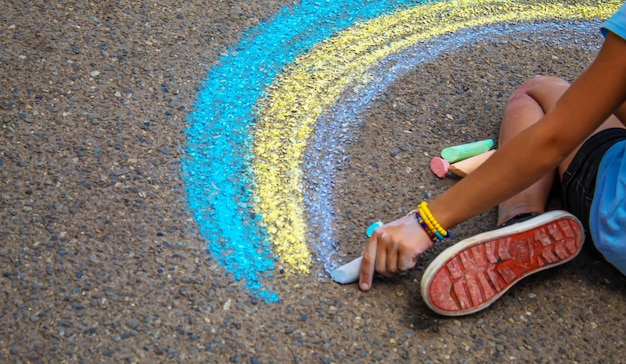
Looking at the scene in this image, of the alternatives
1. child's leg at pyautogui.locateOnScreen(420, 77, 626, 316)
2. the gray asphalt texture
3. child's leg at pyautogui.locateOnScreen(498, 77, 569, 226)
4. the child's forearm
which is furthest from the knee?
the child's forearm

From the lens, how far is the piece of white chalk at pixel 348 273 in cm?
171

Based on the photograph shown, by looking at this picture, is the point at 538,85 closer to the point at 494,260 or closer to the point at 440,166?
the point at 440,166

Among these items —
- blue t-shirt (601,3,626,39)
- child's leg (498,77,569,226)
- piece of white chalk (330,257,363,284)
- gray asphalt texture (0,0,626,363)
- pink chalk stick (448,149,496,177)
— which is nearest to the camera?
blue t-shirt (601,3,626,39)

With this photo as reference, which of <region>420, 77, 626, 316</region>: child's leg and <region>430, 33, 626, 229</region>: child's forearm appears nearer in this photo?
<region>430, 33, 626, 229</region>: child's forearm

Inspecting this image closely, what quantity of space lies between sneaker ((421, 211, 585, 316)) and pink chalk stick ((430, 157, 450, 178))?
0.38 metres

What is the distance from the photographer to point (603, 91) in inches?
54.0

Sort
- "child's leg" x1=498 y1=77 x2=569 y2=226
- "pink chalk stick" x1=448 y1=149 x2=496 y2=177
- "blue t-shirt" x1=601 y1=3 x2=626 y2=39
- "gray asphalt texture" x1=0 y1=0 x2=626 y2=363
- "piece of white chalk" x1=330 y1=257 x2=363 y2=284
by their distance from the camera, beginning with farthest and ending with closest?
"pink chalk stick" x1=448 y1=149 x2=496 y2=177 → "child's leg" x1=498 y1=77 x2=569 y2=226 → "piece of white chalk" x1=330 y1=257 x2=363 y2=284 → "gray asphalt texture" x1=0 y1=0 x2=626 y2=363 → "blue t-shirt" x1=601 y1=3 x2=626 y2=39

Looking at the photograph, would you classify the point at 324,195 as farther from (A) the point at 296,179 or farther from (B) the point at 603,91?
(B) the point at 603,91

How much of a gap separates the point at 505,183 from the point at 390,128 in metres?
0.68

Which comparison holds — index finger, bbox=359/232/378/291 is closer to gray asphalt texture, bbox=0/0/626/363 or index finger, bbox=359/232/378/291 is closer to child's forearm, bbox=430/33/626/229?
gray asphalt texture, bbox=0/0/626/363

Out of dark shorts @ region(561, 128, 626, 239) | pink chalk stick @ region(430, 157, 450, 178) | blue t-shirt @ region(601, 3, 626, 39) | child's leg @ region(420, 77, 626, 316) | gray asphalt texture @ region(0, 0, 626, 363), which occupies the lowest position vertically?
gray asphalt texture @ region(0, 0, 626, 363)

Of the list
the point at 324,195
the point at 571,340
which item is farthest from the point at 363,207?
the point at 571,340

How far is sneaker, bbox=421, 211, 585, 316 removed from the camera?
5.22 ft

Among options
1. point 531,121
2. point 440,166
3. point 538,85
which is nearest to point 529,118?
point 531,121
